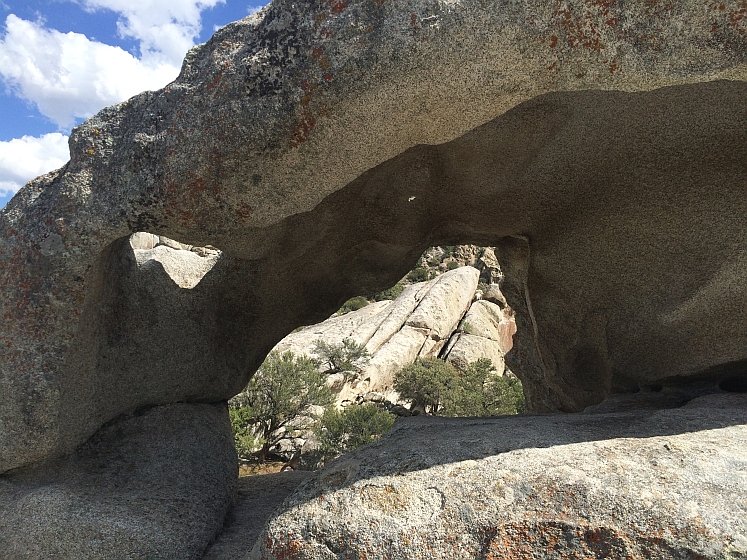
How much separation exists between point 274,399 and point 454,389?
15.6 ft

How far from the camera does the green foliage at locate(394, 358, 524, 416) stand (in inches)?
452

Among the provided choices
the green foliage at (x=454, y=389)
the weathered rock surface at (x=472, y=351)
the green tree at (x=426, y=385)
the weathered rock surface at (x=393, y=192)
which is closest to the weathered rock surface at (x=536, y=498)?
the weathered rock surface at (x=393, y=192)

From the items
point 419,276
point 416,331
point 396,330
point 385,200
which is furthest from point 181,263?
point 419,276

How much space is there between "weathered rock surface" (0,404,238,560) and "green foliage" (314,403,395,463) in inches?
165

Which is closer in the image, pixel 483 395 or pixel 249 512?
pixel 249 512

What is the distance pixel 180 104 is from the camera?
2742 millimetres

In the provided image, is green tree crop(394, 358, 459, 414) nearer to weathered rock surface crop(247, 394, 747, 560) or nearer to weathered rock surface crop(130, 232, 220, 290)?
weathered rock surface crop(130, 232, 220, 290)

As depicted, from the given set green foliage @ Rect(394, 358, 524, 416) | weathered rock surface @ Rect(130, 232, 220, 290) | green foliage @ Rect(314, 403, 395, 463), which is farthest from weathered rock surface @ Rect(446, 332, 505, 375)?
weathered rock surface @ Rect(130, 232, 220, 290)

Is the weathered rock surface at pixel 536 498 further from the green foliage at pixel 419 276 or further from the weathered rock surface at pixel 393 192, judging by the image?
the green foliage at pixel 419 276

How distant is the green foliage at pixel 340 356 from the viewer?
11875mm

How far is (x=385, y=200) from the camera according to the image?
403 centimetres

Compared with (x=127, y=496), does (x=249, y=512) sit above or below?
below

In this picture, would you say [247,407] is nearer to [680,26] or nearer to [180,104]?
[180,104]

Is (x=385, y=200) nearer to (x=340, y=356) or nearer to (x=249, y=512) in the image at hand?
(x=249, y=512)
